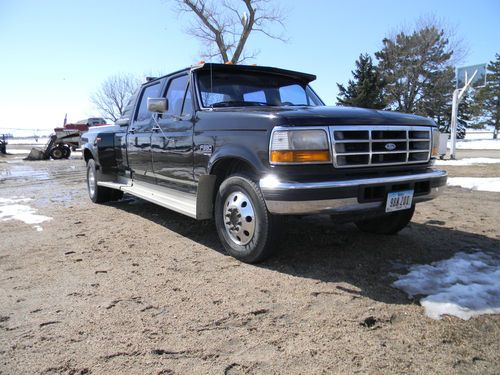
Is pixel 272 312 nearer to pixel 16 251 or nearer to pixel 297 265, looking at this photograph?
pixel 297 265

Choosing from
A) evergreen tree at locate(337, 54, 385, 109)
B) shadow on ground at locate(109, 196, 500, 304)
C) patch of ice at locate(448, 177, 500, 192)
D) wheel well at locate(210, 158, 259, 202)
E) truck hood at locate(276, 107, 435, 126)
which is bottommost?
shadow on ground at locate(109, 196, 500, 304)

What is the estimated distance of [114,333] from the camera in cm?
241

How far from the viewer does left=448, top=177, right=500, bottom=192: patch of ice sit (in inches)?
309

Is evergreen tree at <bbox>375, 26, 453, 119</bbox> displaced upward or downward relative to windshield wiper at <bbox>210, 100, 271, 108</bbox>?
upward

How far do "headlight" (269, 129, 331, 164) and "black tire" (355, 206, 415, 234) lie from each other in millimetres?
1462

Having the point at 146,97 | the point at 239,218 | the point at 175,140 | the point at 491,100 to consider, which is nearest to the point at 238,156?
the point at 239,218

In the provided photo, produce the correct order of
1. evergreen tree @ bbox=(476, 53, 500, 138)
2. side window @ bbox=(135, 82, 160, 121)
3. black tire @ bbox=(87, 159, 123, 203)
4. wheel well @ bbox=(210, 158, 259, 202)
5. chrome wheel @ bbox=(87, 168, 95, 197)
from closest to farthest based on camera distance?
wheel well @ bbox=(210, 158, 259, 202)
side window @ bbox=(135, 82, 160, 121)
black tire @ bbox=(87, 159, 123, 203)
chrome wheel @ bbox=(87, 168, 95, 197)
evergreen tree @ bbox=(476, 53, 500, 138)

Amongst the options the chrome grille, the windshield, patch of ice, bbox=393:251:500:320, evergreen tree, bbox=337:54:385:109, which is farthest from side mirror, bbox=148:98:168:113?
evergreen tree, bbox=337:54:385:109

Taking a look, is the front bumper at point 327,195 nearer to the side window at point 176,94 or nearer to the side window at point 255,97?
the side window at point 255,97

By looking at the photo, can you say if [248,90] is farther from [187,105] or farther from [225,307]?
[225,307]

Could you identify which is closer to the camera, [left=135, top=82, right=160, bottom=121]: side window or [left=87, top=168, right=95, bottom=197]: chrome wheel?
[left=135, top=82, right=160, bottom=121]: side window

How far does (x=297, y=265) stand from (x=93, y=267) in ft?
6.35

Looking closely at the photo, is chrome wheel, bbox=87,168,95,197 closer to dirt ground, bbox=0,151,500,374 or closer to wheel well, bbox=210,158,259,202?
dirt ground, bbox=0,151,500,374

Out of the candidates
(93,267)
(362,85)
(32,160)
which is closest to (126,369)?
(93,267)
